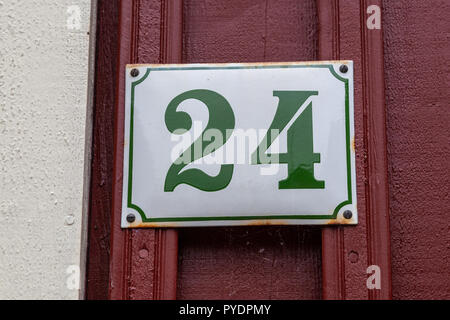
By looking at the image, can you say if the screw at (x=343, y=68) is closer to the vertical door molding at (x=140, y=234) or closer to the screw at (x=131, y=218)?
the vertical door molding at (x=140, y=234)

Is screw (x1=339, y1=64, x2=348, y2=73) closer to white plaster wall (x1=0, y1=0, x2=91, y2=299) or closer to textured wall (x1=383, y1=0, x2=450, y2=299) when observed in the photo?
textured wall (x1=383, y1=0, x2=450, y2=299)

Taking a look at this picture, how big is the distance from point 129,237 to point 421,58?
0.70 metres

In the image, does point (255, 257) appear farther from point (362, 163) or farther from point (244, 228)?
point (362, 163)

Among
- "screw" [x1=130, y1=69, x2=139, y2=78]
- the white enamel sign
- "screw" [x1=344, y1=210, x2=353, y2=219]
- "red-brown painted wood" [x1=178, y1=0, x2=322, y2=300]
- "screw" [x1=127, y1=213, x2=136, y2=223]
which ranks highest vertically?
"screw" [x1=130, y1=69, x2=139, y2=78]

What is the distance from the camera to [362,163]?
1370 mm

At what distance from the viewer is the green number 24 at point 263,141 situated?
1356mm

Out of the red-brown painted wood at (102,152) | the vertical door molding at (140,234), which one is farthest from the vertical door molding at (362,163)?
the red-brown painted wood at (102,152)

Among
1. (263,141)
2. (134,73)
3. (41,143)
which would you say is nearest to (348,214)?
(263,141)

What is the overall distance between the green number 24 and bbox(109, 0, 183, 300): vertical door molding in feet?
0.33

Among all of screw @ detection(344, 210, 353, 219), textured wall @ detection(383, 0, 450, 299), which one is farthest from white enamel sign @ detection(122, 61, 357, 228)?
textured wall @ detection(383, 0, 450, 299)

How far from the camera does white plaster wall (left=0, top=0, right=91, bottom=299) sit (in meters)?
1.39

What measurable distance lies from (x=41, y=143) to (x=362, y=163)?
→ 0.65 meters

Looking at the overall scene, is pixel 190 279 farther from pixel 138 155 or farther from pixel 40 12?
pixel 40 12
